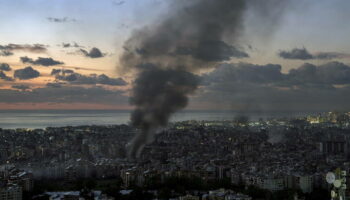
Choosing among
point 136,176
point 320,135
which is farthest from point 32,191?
point 320,135

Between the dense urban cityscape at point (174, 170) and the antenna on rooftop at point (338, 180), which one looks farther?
the dense urban cityscape at point (174, 170)

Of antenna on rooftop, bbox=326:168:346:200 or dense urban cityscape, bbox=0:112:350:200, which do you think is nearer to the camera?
antenna on rooftop, bbox=326:168:346:200

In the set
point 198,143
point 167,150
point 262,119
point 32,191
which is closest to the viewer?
point 32,191

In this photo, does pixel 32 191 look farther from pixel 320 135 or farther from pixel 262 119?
pixel 262 119

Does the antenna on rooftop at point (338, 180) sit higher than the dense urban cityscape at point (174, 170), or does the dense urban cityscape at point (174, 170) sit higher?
the antenna on rooftop at point (338, 180)

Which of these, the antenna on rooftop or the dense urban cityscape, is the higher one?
the antenna on rooftop

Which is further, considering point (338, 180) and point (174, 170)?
point (174, 170)

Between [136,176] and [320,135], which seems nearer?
[136,176]

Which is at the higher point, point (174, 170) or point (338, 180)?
point (338, 180)
